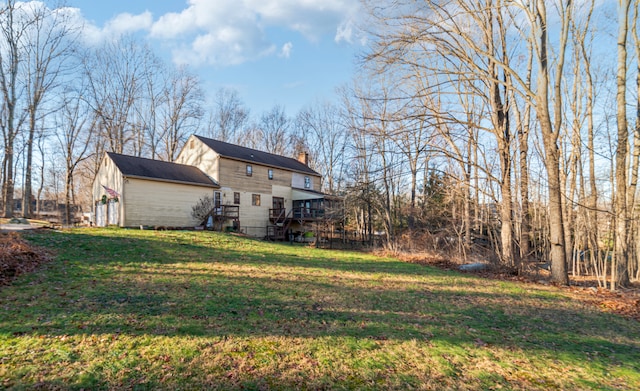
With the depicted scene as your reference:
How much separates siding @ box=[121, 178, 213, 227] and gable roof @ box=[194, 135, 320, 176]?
419 cm

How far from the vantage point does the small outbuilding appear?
1859 cm

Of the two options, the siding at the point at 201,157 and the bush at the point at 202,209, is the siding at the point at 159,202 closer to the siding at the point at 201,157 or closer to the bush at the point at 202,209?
the bush at the point at 202,209

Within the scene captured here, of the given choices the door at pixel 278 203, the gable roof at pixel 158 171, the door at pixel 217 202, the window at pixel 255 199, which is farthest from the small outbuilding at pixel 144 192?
the door at pixel 278 203

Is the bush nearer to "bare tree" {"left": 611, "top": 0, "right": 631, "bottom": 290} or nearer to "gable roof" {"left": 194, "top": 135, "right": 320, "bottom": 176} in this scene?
"gable roof" {"left": 194, "top": 135, "right": 320, "bottom": 176}

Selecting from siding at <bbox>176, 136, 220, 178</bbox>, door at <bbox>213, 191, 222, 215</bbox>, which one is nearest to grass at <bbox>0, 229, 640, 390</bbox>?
door at <bbox>213, 191, 222, 215</bbox>

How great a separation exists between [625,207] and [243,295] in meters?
11.4

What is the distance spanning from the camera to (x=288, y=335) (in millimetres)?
4582

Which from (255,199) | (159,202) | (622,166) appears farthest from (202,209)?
(622,166)

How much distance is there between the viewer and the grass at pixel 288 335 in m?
3.50

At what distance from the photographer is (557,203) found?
384 inches

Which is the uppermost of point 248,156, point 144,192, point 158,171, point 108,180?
point 248,156

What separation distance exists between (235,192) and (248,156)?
12.6 feet

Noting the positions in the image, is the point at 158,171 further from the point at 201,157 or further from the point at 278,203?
the point at 278,203

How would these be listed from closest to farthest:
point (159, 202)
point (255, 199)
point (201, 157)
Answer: point (159, 202)
point (201, 157)
point (255, 199)
